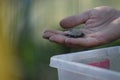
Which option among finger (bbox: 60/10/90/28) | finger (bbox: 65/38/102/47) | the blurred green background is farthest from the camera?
the blurred green background

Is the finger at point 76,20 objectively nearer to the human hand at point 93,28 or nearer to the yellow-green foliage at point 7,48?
the human hand at point 93,28

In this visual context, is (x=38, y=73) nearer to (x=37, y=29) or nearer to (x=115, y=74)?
(x=37, y=29)

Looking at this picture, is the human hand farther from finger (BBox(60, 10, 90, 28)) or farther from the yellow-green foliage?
the yellow-green foliage

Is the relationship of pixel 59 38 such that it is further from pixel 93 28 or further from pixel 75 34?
pixel 93 28

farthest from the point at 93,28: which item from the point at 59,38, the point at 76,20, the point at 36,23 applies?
the point at 36,23

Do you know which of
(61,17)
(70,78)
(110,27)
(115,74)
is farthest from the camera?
(61,17)

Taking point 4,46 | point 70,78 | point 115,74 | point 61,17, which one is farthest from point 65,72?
point 4,46

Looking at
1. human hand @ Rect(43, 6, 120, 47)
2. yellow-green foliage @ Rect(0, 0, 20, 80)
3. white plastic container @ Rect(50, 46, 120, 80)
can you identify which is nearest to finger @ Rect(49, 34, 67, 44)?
human hand @ Rect(43, 6, 120, 47)
